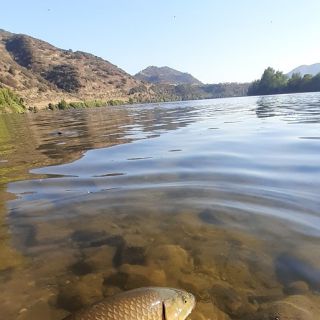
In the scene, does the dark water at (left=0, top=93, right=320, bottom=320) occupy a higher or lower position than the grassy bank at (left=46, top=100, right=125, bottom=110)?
higher

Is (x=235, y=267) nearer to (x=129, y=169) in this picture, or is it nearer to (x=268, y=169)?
(x=268, y=169)

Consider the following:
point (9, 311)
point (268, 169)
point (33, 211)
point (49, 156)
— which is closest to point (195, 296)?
point (9, 311)

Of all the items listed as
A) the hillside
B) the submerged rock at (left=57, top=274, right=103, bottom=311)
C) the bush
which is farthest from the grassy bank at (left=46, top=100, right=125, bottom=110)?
the submerged rock at (left=57, top=274, right=103, bottom=311)

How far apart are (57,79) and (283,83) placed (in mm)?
91479

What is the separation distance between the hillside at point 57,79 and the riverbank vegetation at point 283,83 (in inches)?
2241

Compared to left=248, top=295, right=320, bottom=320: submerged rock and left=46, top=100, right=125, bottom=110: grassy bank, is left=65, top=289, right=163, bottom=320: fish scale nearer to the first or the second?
left=248, top=295, right=320, bottom=320: submerged rock

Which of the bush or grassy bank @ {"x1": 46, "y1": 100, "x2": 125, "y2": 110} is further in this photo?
the bush

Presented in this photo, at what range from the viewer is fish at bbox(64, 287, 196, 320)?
2.34 metres

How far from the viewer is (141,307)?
8.01 ft

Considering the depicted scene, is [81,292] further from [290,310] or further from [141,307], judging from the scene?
[290,310]

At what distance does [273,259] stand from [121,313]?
2081 millimetres

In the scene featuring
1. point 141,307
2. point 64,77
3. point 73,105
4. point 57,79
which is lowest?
point 73,105

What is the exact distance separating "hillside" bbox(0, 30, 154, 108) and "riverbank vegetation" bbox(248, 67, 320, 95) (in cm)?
5692

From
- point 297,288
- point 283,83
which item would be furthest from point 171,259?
point 283,83
